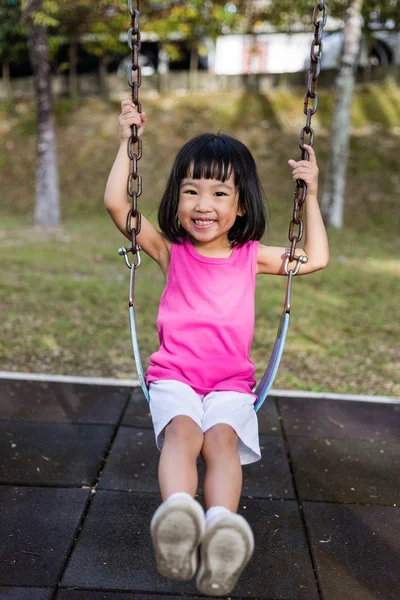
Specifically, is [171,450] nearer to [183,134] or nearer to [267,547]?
[267,547]

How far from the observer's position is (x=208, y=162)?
2074 millimetres

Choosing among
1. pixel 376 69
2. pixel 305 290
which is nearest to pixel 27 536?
pixel 305 290

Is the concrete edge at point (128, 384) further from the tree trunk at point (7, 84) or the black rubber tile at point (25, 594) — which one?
the tree trunk at point (7, 84)

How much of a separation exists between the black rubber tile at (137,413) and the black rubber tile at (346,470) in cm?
73

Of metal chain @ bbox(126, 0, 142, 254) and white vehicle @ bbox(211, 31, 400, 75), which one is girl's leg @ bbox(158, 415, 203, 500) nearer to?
metal chain @ bbox(126, 0, 142, 254)

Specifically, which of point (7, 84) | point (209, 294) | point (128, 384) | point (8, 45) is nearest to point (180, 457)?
point (209, 294)

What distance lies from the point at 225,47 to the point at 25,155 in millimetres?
11472

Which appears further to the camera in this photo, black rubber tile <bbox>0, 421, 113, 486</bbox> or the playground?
black rubber tile <bbox>0, 421, 113, 486</bbox>

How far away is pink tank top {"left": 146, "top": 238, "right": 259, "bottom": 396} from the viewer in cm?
205

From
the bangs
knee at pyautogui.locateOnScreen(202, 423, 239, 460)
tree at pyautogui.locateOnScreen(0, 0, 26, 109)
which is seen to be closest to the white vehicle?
tree at pyautogui.locateOnScreen(0, 0, 26, 109)

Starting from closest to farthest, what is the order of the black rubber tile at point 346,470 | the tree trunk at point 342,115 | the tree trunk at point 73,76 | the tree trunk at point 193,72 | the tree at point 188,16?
1. the black rubber tile at point 346,470
2. the tree trunk at point 342,115
3. the tree at point 188,16
4. the tree trunk at point 193,72
5. the tree trunk at point 73,76

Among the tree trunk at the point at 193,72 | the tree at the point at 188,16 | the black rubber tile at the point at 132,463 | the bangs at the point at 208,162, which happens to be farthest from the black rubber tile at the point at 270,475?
the tree trunk at the point at 193,72

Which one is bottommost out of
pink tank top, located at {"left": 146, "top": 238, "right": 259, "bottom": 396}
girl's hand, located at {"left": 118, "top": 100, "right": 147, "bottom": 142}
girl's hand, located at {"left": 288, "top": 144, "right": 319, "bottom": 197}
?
pink tank top, located at {"left": 146, "top": 238, "right": 259, "bottom": 396}

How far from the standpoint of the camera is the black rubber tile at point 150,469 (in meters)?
2.54
